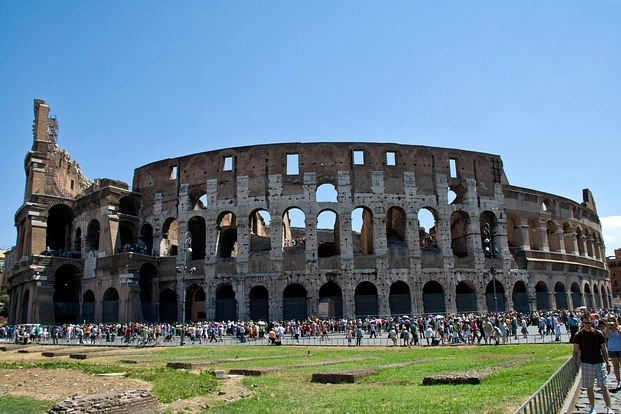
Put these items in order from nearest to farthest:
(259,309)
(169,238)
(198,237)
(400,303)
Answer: (259,309)
(400,303)
(198,237)
(169,238)

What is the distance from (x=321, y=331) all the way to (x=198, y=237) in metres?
15.4

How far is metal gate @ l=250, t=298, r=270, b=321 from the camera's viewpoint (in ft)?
114

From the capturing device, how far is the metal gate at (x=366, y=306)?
34688 mm

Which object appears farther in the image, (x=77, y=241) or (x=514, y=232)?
(x=77, y=241)

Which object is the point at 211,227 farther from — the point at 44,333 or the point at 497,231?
the point at 497,231

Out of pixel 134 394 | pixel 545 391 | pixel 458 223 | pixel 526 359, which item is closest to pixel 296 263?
pixel 458 223

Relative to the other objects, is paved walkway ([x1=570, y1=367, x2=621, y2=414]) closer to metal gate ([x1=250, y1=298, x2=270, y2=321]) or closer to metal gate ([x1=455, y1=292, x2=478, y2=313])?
metal gate ([x1=250, y1=298, x2=270, y2=321])

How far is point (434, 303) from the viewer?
117ft

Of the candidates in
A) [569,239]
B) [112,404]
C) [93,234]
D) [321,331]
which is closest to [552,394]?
[112,404]

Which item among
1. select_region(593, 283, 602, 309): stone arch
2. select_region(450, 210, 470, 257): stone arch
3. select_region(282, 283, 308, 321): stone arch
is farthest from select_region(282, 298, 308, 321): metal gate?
select_region(593, 283, 602, 309): stone arch

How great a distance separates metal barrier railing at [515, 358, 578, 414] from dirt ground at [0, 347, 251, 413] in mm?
5643

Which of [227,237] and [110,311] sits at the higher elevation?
[227,237]

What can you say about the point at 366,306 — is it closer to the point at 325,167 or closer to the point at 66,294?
the point at 325,167

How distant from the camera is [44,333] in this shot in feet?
111
